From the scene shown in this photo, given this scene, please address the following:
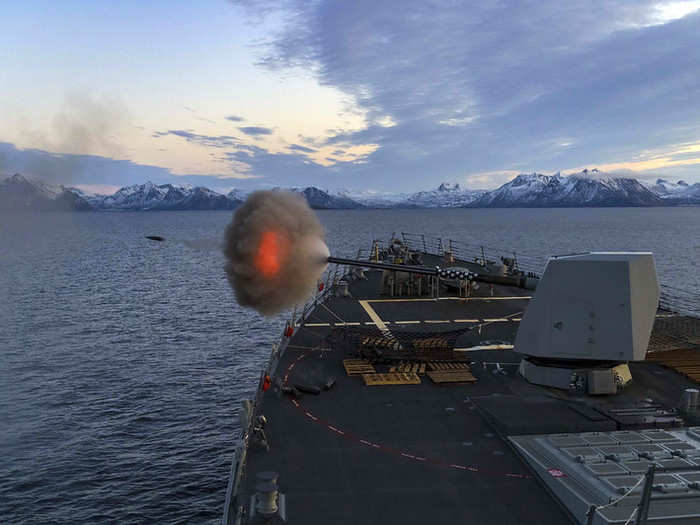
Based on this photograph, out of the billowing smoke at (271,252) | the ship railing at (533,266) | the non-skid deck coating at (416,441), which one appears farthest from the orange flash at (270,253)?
the ship railing at (533,266)

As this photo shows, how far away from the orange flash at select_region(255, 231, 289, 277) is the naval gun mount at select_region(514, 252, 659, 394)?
7.71m

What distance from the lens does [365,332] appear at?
20016 millimetres

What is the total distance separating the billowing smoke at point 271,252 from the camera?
13.3 meters

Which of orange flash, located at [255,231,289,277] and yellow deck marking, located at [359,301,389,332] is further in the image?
yellow deck marking, located at [359,301,389,332]

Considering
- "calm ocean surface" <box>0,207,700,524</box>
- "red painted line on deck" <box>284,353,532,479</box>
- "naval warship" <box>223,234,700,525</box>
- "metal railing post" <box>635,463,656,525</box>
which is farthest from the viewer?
"calm ocean surface" <box>0,207,700,524</box>

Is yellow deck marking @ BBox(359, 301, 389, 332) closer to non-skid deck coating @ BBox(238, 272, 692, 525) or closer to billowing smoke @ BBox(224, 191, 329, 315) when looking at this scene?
non-skid deck coating @ BBox(238, 272, 692, 525)

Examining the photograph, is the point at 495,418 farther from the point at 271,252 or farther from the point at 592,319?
the point at 271,252

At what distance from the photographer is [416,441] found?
41.8ft

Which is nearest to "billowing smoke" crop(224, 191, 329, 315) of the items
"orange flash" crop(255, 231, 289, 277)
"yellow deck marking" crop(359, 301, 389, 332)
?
"orange flash" crop(255, 231, 289, 277)

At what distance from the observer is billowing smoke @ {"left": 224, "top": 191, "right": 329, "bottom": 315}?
525 inches

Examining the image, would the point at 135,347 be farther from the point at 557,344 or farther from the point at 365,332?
the point at 557,344

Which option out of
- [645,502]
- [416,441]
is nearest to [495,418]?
[416,441]

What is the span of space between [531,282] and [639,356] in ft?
13.4

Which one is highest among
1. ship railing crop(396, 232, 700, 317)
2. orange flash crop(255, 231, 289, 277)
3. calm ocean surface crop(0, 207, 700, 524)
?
orange flash crop(255, 231, 289, 277)
